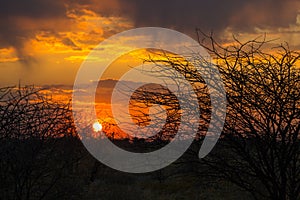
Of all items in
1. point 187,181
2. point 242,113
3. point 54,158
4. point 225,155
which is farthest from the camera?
point 187,181

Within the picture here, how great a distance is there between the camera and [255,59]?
340 inches

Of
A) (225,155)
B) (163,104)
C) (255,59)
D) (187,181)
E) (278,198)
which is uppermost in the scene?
(187,181)

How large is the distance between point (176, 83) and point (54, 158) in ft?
36.5

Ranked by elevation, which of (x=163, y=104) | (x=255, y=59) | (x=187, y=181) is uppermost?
(x=187, y=181)

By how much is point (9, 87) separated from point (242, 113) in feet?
13.3

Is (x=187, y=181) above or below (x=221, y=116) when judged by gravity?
above

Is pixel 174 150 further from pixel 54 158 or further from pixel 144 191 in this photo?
pixel 144 191

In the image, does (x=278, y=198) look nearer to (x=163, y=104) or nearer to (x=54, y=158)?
(x=163, y=104)

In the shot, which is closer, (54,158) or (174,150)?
(174,150)

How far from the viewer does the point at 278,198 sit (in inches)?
327

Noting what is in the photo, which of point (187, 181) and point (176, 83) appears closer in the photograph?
point (176, 83)

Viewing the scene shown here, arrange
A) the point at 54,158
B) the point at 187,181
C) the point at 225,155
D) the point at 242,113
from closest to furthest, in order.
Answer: the point at 242,113
the point at 225,155
the point at 54,158
the point at 187,181

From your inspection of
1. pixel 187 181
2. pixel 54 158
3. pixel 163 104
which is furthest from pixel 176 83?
pixel 187 181

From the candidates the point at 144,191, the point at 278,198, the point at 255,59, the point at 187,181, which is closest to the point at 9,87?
the point at 255,59
